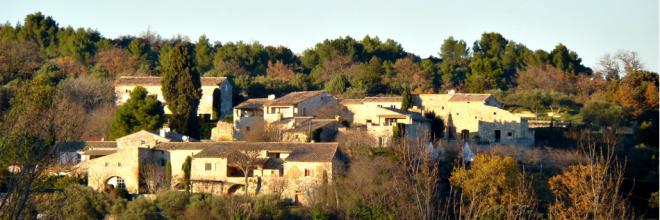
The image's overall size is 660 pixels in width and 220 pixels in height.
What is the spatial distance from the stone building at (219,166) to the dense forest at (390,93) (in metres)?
0.81

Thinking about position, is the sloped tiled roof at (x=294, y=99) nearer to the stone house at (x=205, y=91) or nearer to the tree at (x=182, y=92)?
the tree at (x=182, y=92)

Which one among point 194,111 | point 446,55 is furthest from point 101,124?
point 446,55

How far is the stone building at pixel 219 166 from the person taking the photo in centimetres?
3166

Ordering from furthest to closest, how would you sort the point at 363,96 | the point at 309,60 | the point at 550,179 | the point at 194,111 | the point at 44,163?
1. the point at 309,60
2. the point at 363,96
3. the point at 194,111
4. the point at 550,179
5. the point at 44,163

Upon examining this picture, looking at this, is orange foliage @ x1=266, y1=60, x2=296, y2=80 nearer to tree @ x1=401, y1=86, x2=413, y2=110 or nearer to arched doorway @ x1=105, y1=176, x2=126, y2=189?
tree @ x1=401, y1=86, x2=413, y2=110

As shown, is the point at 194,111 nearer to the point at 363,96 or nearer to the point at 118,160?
the point at 118,160

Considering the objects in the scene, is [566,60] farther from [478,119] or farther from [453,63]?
[478,119]

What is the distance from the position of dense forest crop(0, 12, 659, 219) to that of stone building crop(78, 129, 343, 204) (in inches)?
31.9

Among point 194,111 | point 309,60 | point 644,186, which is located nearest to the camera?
point 644,186

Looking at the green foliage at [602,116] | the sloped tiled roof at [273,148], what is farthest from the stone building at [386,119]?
the green foliage at [602,116]

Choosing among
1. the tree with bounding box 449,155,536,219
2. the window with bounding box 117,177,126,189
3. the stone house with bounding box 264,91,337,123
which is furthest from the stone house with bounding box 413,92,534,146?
the window with bounding box 117,177,126,189

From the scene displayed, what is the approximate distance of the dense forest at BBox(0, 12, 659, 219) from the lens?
1036 inches

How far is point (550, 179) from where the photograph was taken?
31922 millimetres

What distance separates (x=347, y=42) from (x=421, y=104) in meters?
15.0
